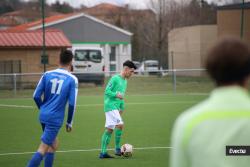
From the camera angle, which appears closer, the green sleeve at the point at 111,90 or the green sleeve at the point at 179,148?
the green sleeve at the point at 179,148

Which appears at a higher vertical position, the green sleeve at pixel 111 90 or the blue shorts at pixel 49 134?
the green sleeve at pixel 111 90

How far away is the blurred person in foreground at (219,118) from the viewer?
10.0 feet

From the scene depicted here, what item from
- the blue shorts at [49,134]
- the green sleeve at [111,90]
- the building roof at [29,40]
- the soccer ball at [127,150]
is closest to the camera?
the blue shorts at [49,134]

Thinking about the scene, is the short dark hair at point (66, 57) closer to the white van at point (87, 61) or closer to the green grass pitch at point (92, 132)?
the green grass pitch at point (92, 132)

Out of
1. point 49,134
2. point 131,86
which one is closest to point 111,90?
point 49,134

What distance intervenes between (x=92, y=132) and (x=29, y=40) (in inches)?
875

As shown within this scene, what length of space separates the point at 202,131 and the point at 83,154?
30.0 feet

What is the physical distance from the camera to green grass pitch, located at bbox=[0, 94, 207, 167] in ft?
36.9

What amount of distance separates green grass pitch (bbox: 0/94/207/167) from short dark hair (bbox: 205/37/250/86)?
24.6ft

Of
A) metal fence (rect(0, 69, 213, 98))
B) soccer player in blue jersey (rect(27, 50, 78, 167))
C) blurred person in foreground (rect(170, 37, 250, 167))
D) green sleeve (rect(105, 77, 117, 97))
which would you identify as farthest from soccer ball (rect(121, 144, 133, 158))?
metal fence (rect(0, 69, 213, 98))

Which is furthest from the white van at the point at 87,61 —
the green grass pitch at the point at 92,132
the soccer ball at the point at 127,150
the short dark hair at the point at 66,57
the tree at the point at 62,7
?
the tree at the point at 62,7

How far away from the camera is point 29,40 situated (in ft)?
123

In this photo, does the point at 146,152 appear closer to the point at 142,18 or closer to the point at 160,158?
the point at 160,158

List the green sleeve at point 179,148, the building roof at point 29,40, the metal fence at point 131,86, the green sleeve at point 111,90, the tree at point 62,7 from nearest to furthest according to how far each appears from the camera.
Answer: the green sleeve at point 179,148
the green sleeve at point 111,90
the metal fence at point 131,86
the building roof at point 29,40
the tree at point 62,7
